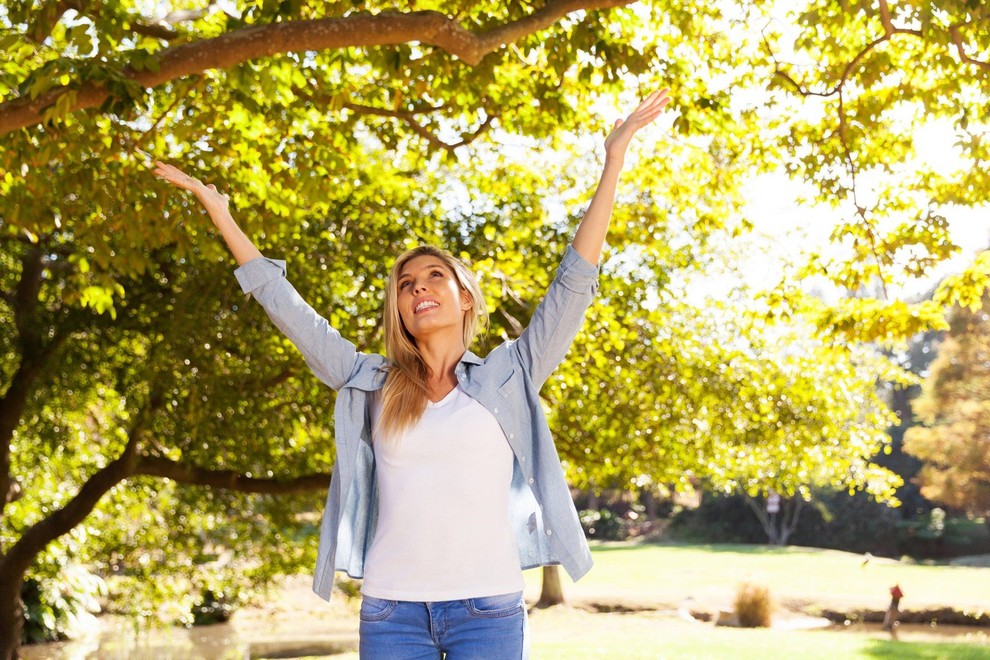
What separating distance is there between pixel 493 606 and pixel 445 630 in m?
0.12

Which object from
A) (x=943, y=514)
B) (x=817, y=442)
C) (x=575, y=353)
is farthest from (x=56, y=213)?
(x=943, y=514)

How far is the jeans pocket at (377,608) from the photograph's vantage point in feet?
8.63

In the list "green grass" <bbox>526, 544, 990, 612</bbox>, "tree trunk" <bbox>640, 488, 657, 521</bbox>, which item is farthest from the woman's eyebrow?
"tree trunk" <bbox>640, 488, 657, 521</bbox>

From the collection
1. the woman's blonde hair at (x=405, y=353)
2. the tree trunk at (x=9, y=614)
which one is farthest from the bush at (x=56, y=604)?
the woman's blonde hair at (x=405, y=353)

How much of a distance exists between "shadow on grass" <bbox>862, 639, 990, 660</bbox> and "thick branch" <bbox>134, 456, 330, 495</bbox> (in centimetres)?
827

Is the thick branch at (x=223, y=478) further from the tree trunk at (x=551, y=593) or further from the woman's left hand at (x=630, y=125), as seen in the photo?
the tree trunk at (x=551, y=593)

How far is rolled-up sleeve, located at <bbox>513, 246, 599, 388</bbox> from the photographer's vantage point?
2893 millimetres

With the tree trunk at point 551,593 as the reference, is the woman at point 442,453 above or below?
above

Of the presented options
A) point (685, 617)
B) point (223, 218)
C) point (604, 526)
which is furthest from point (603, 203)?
point (604, 526)

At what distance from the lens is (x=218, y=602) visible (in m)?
18.6

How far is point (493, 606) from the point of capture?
2623 mm

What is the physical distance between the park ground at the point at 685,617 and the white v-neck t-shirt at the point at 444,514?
11230 millimetres

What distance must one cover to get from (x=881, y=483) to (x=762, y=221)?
180 inches

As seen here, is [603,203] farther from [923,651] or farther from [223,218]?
[923,651]
